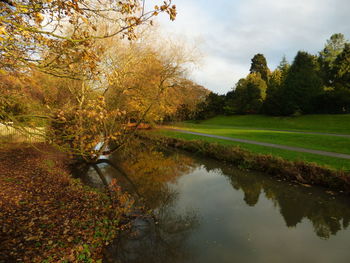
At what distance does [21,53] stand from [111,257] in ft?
15.4

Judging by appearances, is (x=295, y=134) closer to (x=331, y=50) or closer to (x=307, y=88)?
(x=307, y=88)

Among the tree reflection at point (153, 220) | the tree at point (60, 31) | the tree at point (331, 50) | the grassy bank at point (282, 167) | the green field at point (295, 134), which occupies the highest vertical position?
the tree at point (331, 50)

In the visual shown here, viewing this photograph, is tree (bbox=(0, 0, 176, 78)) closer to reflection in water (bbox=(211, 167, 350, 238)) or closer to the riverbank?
the riverbank

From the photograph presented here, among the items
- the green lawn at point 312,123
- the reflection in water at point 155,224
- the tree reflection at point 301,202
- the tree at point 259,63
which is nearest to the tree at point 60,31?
the reflection in water at point 155,224

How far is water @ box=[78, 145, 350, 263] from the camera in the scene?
16.1 feet

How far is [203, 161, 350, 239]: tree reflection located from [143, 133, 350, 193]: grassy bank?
1.59 feet

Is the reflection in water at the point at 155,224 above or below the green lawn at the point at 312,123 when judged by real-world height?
below

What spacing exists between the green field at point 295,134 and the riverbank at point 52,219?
31.1 ft

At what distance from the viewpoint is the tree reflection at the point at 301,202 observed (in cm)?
621

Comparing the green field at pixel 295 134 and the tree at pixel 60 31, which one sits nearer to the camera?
the tree at pixel 60 31

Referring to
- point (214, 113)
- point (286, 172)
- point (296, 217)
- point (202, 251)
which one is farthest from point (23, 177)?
point (214, 113)

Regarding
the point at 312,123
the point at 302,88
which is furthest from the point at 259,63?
the point at 312,123

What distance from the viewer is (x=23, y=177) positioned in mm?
8469

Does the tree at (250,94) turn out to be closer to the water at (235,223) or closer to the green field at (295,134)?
the green field at (295,134)
